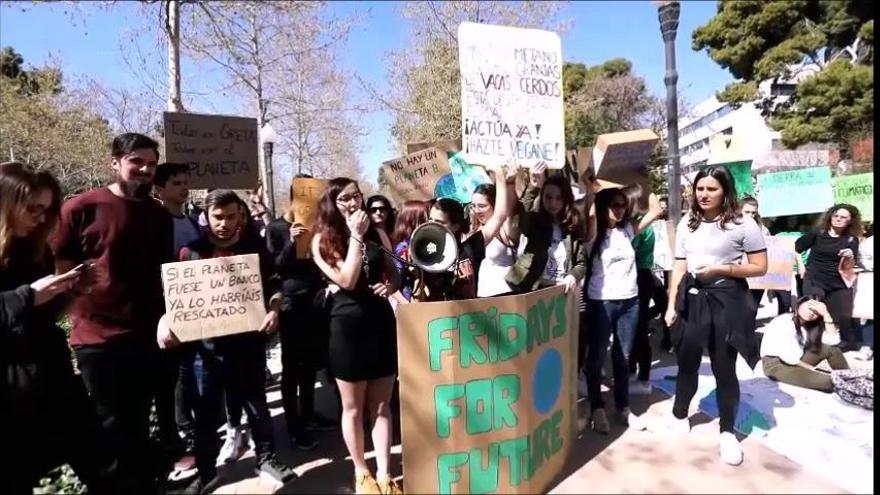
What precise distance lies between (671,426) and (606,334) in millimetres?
760

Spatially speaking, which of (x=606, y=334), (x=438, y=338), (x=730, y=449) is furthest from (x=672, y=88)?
(x=438, y=338)

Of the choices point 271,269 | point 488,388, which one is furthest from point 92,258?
point 488,388

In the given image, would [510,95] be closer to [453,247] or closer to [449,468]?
[453,247]

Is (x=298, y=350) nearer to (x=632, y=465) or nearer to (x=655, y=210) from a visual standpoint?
(x=632, y=465)

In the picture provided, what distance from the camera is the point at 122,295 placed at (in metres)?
2.52

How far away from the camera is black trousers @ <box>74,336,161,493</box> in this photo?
247 centimetres

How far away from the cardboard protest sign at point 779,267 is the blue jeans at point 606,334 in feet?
9.57

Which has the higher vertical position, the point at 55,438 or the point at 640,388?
the point at 55,438

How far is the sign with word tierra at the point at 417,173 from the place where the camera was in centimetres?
A: 478

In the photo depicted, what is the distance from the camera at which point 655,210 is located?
163 inches

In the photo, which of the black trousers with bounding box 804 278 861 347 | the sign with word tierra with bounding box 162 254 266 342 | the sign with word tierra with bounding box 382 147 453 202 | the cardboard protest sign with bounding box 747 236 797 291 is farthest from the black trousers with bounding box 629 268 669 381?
the sign with word tierra with bounding box 162 254 266 342

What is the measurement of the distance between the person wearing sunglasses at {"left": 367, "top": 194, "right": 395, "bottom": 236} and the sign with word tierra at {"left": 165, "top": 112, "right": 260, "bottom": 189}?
120 cm

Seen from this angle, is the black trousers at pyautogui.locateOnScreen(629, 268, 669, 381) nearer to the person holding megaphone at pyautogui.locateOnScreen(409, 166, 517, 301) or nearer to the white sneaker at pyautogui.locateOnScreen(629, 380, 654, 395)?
the white sneaker at pyautogui.locateOnScreen(629, 380, 654, 395)

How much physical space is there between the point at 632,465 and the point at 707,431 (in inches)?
30.3
